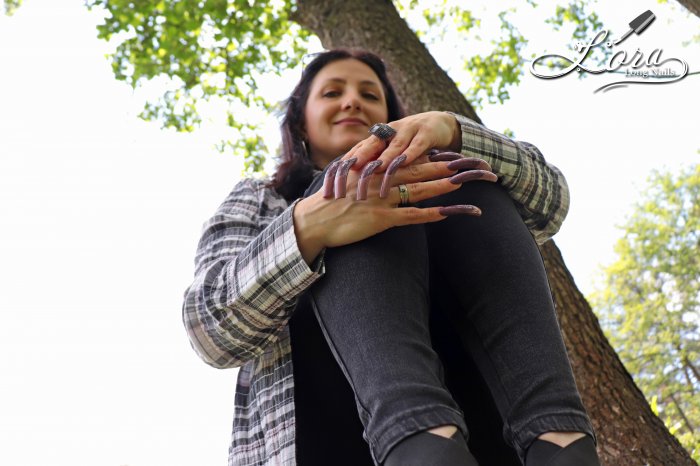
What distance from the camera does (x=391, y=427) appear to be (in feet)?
2.73

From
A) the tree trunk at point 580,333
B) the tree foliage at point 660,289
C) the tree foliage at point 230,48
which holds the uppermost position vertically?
the tree foliage at point 230,48

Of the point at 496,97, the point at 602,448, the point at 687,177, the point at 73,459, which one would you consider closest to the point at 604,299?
the point at 687,177

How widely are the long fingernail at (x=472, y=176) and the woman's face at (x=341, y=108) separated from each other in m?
0.62

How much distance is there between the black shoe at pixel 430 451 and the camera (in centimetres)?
77

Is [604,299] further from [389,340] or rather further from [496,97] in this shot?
[389,340]

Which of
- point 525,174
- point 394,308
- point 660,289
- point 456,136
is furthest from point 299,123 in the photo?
point 660,289

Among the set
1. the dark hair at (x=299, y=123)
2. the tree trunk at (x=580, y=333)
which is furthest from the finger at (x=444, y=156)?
the tree trunk at (x=580, y=333)

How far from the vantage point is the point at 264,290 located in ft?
3.56

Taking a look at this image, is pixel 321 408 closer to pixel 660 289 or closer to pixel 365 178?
pixel 365 178

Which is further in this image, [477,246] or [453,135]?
[453,135]

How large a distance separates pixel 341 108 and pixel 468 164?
68 cm

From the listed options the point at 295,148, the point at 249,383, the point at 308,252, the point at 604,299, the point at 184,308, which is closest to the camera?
the point at 308,252

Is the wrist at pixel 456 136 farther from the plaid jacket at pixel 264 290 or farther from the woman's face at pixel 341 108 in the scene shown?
the woman's face at pixel 341 108

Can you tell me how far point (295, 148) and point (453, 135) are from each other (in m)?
0.65
